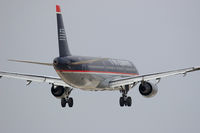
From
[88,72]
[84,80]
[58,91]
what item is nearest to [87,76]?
[88,72]

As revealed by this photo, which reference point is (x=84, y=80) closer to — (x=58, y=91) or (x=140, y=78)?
(x=58, y=91)

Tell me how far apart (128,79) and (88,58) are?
182 inches

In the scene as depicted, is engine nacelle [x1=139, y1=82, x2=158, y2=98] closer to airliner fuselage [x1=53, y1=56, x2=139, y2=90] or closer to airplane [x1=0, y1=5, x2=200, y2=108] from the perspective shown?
airplane [x1=0, y1=5, x2=200, y2=108]

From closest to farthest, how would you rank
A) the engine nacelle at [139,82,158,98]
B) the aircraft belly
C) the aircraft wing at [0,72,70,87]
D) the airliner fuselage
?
the airliner fuselage < the aircraft belly < the aircraft wing at [0,72,70,87] < the engine nacelle at [139,82,158,98]

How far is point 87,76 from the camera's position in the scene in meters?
47.7

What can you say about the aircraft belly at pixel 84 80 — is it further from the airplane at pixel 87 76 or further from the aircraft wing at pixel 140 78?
the aircraft wing at pixel 140 78

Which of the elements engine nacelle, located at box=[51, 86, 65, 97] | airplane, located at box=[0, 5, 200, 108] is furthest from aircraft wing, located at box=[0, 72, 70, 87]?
engine nacelle, located at box=[51, 86, 65, 97]

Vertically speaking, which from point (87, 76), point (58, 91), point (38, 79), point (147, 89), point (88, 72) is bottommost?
point (147, 89)

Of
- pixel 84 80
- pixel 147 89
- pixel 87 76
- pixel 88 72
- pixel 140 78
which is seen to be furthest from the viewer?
pixel 147 89

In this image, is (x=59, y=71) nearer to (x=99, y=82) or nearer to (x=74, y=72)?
(x=74, y=72)

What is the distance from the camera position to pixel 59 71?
45.4 meters

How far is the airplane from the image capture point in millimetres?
45750

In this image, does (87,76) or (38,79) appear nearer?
(87,76)

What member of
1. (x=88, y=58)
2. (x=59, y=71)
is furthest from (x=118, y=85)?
(x=59, y=71)
